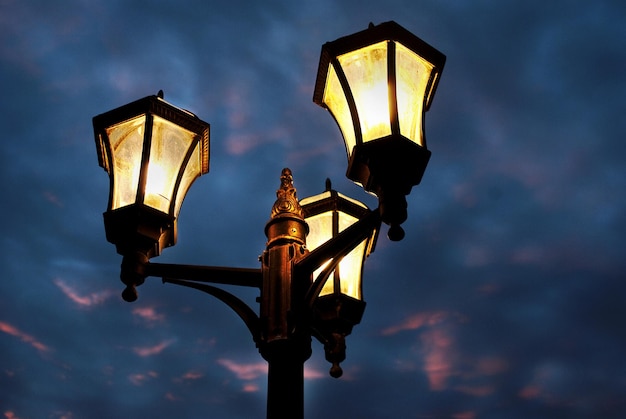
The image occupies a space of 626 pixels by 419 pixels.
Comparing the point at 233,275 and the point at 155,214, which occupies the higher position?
the point at 155,214

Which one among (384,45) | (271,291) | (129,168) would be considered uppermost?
(384,45)

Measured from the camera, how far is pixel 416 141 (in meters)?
3.62

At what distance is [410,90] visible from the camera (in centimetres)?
370

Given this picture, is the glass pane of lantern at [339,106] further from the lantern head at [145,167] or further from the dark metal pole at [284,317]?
the lantern head at [145,167]

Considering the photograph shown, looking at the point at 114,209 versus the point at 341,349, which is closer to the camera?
the point at 114,209

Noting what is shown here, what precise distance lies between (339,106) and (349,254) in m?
1.36

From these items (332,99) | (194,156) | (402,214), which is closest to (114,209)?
(194,156)

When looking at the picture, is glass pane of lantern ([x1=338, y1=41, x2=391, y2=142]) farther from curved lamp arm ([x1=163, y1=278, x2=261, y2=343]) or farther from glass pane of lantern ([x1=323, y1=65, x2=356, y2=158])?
curved lamp arm ([x1=163, y1=278, x2=261, y2=343])

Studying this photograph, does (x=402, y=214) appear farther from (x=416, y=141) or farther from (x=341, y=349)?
(x=341, y=349)

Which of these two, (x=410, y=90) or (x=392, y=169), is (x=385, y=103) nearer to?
(x=410, y=90)

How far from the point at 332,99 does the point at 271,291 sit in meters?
1.12

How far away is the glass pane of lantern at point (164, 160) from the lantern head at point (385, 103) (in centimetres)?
98

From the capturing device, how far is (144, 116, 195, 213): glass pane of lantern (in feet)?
13.2

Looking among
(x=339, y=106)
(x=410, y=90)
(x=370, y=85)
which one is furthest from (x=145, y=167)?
(x=410, y=90)
